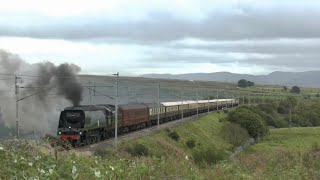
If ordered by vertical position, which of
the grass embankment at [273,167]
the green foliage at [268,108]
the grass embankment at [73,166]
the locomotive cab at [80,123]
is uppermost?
the grass embankment at [73,166]

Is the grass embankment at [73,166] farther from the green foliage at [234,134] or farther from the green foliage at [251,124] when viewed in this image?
the green foliage at [251,124]

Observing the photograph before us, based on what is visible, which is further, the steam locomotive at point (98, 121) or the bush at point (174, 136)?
the bush at point (174, 136)

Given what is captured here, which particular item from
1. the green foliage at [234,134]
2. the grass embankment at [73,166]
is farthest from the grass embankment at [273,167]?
the green foliage at [234,134]

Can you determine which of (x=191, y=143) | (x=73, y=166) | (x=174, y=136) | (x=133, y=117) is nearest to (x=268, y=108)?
(x=191, y=143)

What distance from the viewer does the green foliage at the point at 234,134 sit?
75062 millimetres

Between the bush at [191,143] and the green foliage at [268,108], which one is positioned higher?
the bush at [191,143]

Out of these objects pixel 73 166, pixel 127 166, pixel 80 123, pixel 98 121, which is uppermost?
pixel 73 166

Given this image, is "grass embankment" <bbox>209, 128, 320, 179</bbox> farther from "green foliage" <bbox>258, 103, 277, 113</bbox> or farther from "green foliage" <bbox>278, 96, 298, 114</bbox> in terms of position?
"green foliage" <bbox>278, 96, 298, 114</bbox>

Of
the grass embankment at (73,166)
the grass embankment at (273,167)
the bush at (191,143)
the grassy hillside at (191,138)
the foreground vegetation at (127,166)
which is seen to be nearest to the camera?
the grass embankment at (73,166)

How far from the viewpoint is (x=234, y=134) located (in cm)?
7575

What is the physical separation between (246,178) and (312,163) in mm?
5769

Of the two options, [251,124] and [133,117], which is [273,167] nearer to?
[133,117]

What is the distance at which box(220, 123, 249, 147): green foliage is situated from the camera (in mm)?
75062

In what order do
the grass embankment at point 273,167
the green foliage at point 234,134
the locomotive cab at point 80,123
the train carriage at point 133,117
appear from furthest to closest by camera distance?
the green foliage at point 234,134 < the train carriage at point 133,117 < the locomotive cab at point 80,123 < the grass embankment at point 273,167
